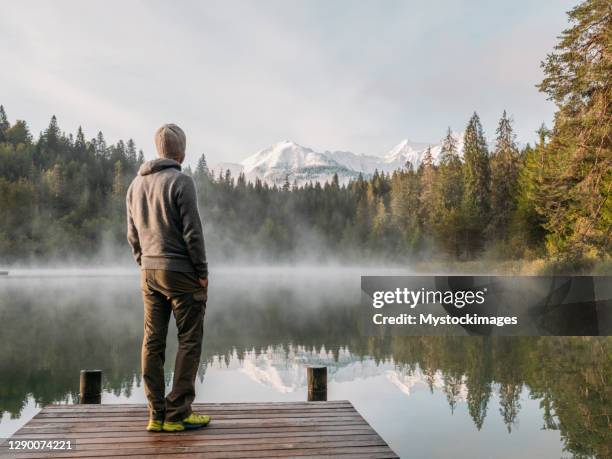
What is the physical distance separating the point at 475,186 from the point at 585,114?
2998 cm

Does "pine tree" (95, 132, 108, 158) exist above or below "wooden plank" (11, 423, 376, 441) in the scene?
above

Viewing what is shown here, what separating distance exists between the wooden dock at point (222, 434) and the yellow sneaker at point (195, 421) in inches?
2.4

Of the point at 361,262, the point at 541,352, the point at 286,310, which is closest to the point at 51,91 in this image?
the point at 361,262

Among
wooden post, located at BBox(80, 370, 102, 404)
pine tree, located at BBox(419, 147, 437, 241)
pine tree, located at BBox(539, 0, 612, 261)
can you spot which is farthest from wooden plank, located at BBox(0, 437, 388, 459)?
pine tree, located at BBox(419, 147, 437, 241)

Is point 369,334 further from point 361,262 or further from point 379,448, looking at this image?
point 361,262

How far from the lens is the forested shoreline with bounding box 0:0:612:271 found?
2353 cm

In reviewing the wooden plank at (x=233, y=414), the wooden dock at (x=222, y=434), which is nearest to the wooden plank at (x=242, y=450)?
the wooden dock at (x=222, y=434)

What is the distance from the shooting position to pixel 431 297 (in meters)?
30.5

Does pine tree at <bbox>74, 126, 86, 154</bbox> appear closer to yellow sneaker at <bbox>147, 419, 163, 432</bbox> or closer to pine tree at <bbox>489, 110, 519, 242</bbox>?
pine tree at <bbox>489, 110, 519, 242</bbox>

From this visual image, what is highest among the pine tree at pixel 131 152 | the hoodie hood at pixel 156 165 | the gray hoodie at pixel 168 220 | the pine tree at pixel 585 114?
the pine tree at pixel 131 152

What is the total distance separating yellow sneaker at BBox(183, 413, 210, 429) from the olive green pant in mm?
48

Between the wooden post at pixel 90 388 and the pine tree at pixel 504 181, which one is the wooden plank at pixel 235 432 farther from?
the pine tree at pixel 504 181

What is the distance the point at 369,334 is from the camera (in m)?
15.6

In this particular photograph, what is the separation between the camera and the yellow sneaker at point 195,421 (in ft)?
15.1
